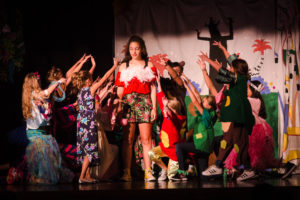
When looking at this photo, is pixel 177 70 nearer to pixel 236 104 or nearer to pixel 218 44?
pixel 218 44

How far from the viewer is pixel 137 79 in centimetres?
505

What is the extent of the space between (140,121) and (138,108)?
170 millimetres

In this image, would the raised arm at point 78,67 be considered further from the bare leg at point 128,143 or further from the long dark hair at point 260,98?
the long dark hair at point 260,98

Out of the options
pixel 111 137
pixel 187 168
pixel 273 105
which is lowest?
pixel 187 168

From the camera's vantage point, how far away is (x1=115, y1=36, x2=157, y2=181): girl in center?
194 inches

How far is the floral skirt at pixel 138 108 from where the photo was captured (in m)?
4.95

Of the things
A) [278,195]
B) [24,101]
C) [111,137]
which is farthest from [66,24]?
[278,195]

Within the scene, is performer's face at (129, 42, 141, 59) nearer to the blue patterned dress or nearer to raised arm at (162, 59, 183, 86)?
raised arm at (162, 59, 183, 86)

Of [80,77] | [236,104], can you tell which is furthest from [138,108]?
[236,104]

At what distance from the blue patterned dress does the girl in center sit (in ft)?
1.76

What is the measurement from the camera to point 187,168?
15.9 feet

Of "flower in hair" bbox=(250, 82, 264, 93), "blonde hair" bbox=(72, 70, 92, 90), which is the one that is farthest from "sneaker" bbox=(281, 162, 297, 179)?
"blonde hair" bbox=(72, 70, 92, 90)

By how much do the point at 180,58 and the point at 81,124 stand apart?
1.89 metres

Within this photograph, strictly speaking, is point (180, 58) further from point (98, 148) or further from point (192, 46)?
point (98, 148)
